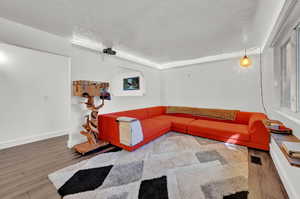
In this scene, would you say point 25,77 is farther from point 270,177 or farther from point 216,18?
point 270,177

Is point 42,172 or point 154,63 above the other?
point 154,63

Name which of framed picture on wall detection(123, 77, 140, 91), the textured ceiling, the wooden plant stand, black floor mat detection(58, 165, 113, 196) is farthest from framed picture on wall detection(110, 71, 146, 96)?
black floor mat detection(58, 165, 113, 196)

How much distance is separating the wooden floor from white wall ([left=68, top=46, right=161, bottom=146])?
20.3 inches

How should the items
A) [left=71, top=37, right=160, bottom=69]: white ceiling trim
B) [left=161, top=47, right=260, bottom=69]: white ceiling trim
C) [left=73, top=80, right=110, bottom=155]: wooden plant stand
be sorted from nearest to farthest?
[left=73, top=80, right=110, bottom=155]: wooden plant stand < [left=71, top=37, right=160, bottom=69]: white ceiling trim < [left=161, top=47, right=260, bottom=69]: white ceiling trim

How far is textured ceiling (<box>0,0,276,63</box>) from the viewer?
1624mm

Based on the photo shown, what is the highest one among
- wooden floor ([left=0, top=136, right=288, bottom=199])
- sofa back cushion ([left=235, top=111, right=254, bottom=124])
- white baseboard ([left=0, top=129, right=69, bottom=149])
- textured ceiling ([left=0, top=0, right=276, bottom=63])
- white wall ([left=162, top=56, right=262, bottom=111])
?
textured ceiling ([left=0, top=0, right=276, bottom=63])

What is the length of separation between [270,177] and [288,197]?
0.33 metres

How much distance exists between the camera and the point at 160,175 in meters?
1.71

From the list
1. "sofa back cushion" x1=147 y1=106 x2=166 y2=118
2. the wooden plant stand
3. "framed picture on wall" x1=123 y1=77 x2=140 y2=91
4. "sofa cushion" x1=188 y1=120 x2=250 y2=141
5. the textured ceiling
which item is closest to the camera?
the textured ceiling

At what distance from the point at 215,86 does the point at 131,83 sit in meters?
2.86

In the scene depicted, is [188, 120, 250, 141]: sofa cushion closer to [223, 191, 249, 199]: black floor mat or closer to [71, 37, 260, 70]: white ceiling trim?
[223, 191, 249, 199]: black floor mat

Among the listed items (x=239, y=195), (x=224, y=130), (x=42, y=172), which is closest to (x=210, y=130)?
(x=224, y=130)

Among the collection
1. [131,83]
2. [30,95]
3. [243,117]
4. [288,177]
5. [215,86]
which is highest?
[131,83]

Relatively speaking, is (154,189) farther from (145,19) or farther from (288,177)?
(145,19)
